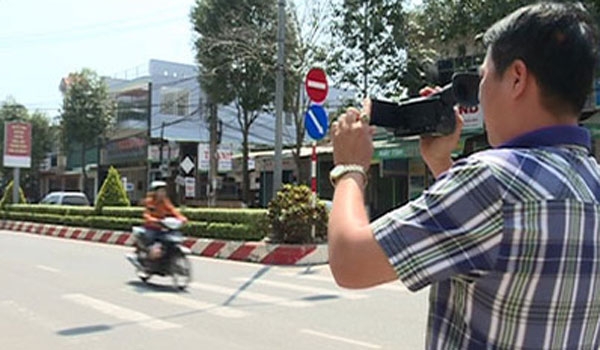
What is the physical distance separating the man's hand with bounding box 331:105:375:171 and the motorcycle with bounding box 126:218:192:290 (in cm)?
805

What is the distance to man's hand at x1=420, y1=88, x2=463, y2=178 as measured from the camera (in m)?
1.78

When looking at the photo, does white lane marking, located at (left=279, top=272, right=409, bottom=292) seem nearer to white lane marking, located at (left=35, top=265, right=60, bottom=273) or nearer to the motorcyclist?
the motorcyclist

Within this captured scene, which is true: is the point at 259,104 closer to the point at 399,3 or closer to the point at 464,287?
the point at 399,3

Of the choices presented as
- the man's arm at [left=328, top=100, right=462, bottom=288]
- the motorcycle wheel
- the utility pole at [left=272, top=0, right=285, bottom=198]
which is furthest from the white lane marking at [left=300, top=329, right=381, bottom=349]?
the utility pole at [left=272, top=0, right=285, bottom=198]

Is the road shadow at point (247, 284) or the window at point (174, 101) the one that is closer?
the road shadow at point (247, 284)

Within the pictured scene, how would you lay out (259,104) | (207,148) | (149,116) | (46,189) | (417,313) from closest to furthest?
(417,313), (207,148), (259,104), (149,116), (46,189)

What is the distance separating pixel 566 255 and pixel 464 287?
212mm

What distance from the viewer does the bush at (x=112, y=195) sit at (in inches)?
807

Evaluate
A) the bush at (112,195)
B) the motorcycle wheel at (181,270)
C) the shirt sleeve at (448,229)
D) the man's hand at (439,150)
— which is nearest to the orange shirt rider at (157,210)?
the motorcycle wheel at (181,270)

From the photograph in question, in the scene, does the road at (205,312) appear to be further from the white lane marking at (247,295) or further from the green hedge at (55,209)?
the green hedge at (55,209)

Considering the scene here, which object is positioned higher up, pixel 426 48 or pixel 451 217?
pixel 426 48

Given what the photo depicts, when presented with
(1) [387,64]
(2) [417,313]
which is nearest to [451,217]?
(2) [417,313]

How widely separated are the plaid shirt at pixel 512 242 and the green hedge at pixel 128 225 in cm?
1254

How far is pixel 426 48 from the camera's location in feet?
58.8
